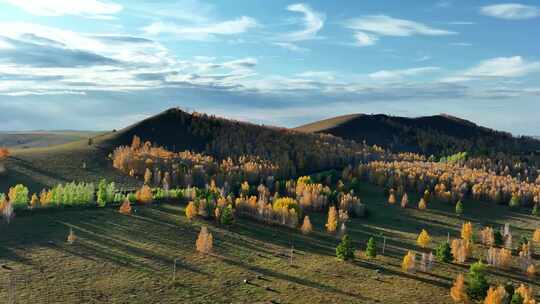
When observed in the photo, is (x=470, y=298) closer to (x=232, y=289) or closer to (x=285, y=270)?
(x=285, y=270)

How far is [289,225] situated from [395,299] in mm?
63226

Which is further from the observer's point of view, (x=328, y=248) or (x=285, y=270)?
(x=328, y=248)

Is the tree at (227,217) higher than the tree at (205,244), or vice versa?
the tree at (227,217)

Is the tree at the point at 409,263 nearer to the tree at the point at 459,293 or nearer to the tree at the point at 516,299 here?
the tree at the point at 459,293

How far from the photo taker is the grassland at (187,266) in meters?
90.9

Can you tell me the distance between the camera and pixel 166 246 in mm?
120812

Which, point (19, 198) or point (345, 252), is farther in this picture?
point (19, 198)

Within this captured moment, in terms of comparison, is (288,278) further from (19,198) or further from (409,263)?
(19,198)

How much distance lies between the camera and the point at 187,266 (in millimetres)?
107000

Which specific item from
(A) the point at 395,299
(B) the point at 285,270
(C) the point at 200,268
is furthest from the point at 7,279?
(A) the point at 395,299

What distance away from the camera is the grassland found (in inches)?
3578

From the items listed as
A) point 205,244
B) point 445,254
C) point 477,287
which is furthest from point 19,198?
point 477,287

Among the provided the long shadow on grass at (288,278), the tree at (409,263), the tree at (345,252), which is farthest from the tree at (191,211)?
the tree at (409,263)

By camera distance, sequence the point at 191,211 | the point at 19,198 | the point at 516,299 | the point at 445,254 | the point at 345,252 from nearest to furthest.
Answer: the point at 516,299, the point at 345,252, the point at 445,254, the point at 191,211, the point at 19,198
